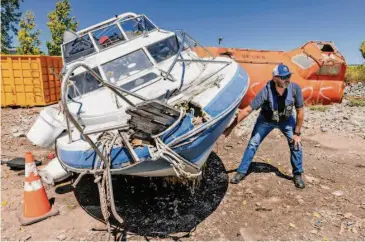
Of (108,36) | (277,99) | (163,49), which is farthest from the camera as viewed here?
(108,36)

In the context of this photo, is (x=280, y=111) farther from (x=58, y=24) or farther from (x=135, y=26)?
(x=58, y=24)

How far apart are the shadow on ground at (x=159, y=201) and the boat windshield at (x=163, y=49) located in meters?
2.05

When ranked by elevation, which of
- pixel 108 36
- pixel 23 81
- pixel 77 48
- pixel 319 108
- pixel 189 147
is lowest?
pixel 23 81

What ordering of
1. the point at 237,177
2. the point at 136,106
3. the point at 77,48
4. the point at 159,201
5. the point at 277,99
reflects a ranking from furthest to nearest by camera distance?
1. the point at 77,48
2. the point at 237,177
3. the point at 277,99
4. the point at 159,201
5. the point at 136,106

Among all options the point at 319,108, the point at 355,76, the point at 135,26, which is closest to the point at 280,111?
the point at 135,26

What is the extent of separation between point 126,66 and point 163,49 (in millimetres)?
797

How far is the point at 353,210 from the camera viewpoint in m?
3.68

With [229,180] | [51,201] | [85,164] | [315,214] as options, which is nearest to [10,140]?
[51,201]

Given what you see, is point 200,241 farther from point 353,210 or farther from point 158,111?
point 353,210

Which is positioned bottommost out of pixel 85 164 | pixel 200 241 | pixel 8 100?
pixel 8 100

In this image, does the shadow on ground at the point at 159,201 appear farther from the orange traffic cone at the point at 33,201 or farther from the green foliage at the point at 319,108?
the green foliage at the point at 319,108

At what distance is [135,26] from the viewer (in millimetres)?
5605

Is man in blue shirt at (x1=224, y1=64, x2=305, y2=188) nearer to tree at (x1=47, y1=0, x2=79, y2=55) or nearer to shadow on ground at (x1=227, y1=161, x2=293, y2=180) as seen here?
shadow on ground at (x1=227, y1=161, x2=293, y2=180)

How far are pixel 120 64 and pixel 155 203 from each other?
7.37ft
